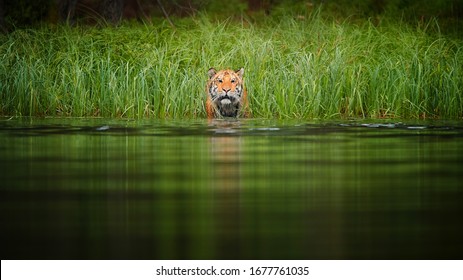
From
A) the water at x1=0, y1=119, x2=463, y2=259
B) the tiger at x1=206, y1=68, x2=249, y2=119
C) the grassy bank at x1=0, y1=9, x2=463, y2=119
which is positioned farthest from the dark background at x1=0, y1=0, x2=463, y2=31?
the water at x1=0, y1=119, x2=463, y2=259

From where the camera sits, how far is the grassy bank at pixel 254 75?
14219 millimetres

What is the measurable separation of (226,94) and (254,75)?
1101 mm

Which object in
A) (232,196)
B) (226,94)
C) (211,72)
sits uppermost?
(211,72)

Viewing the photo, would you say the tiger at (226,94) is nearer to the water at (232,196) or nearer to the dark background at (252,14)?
the water at (232,196)

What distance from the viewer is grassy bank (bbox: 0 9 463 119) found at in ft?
46.6

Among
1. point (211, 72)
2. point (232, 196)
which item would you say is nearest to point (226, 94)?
point (211, 72)

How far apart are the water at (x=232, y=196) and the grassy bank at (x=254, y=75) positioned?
276 cm

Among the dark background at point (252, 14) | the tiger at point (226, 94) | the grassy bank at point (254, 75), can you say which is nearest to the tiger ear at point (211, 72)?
the tiger at point (226, 94)

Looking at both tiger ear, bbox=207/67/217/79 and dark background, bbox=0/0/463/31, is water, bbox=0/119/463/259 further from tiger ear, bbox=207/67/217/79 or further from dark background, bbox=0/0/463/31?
dark background, bbox=0/0/463/31

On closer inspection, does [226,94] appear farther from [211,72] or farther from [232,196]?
[232,196]

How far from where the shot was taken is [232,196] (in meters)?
6.46

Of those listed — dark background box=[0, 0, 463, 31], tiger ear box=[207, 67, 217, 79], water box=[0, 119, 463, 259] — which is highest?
dark background box=[0, 0, 463, 31]

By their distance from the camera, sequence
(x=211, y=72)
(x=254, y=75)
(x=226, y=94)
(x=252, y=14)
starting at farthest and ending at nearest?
(x=252, y=14) → (x=254, y=75) → (x=211, y=72) → (x=226, y=94)

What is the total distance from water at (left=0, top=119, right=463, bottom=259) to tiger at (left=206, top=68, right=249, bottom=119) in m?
A: 2.38
